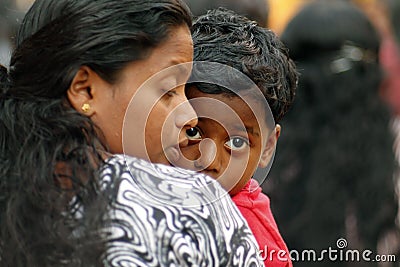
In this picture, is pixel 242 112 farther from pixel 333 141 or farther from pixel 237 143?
pixel 333 141

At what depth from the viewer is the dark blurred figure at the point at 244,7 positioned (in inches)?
168

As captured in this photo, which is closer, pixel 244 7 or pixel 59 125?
pixel 59 125

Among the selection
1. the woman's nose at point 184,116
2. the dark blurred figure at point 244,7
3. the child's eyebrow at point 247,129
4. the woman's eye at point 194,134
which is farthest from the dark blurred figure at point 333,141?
the woman's nose at point 184,116

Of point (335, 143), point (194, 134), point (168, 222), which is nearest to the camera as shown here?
point (168, 222)

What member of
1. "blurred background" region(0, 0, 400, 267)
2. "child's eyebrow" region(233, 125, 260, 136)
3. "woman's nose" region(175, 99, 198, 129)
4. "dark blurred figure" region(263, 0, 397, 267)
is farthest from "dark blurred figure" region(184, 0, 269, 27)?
"woman's nose" region(175, 99, 198, 129)

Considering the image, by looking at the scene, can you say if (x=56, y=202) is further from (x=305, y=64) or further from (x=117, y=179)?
(x=305, y=64)

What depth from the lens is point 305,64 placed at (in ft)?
13.9

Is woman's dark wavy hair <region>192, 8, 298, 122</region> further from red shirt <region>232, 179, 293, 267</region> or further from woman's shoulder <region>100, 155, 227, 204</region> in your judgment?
woman's shoulder <region>100, 155, 227, 204</region>

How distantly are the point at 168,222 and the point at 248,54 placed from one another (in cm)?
84

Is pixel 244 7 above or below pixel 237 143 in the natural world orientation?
below

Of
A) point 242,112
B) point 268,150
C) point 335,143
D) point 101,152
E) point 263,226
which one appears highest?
point 101,152

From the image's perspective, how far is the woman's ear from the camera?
1.74 metres

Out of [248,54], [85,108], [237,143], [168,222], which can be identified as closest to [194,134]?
[237,143]

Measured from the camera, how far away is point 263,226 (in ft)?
7.63
